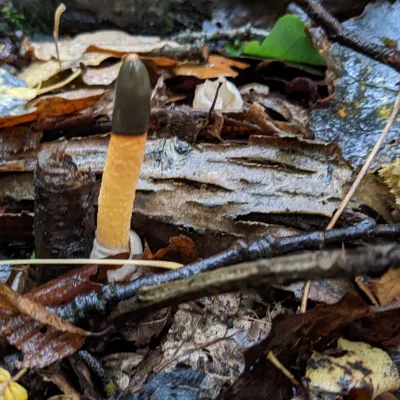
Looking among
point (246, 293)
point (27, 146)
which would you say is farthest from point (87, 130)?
point (246, 293)

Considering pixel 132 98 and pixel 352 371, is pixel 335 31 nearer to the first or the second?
pixel 132 98

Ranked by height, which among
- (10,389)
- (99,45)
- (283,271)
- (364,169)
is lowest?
(10,389)

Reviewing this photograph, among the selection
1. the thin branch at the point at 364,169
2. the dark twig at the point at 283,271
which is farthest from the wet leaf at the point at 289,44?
the dark twig at the point at 283,271

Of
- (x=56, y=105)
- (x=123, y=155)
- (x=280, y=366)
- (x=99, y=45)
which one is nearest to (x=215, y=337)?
(x=280, y=366)

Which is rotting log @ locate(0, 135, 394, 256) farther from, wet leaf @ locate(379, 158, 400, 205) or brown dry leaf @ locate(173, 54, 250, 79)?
brown dry leaf @ locate(173, 54, 250, 79)

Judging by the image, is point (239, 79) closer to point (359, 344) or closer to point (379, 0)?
point (379, 0)

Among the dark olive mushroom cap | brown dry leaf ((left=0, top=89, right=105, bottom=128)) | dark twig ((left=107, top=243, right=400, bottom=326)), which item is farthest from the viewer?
brown dry leaf ((left=0, top=89, right=105, bottom=128))

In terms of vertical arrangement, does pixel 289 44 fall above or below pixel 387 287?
above

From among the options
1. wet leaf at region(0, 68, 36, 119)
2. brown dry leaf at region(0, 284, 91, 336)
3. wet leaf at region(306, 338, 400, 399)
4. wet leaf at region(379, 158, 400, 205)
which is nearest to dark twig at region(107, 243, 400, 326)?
brown dry leaf at region(0, 284, 91, 336)
